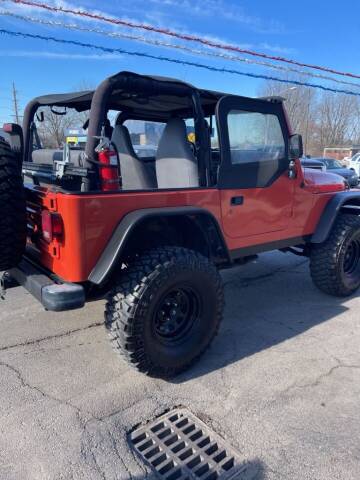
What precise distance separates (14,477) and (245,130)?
9.81 feet

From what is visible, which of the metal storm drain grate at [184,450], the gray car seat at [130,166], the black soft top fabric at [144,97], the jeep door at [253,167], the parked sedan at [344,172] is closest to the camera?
the metal storm drain grate at [184,450]

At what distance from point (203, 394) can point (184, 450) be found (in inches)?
20.3

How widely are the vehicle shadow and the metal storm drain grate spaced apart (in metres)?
0.47

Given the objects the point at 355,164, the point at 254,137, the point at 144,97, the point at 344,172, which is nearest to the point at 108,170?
the point at 144,97

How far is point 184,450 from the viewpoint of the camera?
211cm

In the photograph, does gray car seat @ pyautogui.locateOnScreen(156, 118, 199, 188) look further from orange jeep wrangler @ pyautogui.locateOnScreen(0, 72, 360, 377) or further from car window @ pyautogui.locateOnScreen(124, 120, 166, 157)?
car window @ pyautogui.locateOnScreen(124, 120, 166, 157)

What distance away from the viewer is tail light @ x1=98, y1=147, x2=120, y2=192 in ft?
8.08

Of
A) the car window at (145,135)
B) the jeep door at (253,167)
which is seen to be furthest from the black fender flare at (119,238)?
the car window at (145,135)

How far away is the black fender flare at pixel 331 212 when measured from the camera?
13.0ft

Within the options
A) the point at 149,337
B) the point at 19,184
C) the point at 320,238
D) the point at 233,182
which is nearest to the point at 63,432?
the point at 149,337

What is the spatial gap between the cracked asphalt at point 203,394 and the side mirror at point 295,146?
5.34 ft

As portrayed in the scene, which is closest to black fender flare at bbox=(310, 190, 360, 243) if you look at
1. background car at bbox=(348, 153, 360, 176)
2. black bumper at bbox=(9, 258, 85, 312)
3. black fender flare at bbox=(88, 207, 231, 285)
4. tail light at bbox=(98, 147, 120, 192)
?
black fender flare at bbox=(88, 207, 231, 285)

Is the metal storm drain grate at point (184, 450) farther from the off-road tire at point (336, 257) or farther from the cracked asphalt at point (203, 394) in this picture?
the off-road tire at point (336, 257)

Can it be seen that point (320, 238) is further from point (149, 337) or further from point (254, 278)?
point (149, 337)
